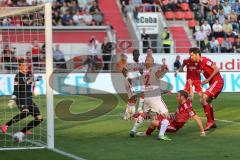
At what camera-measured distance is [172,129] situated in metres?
17.8

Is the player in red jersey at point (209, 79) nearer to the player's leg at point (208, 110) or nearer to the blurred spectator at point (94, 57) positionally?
the player's leg at point (208, 110)

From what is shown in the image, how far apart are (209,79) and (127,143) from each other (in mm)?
3713

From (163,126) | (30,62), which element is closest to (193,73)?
(163,126)

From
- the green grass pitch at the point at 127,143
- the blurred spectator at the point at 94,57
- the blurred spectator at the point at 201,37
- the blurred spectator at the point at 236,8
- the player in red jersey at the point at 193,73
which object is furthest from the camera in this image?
the blurred spectator at the point at 236,8

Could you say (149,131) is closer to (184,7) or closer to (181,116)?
(181,116)

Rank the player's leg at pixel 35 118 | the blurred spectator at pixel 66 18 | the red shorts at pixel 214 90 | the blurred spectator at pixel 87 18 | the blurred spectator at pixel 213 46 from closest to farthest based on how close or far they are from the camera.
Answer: the player's leg at pixel 35 118, the red shorts at pixel 214 90, the blurred spectator at pixel 66 18, the blurred spectator at pixel 213 46, the blurred spectator at pixel 87 18

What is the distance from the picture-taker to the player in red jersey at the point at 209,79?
19.2 m

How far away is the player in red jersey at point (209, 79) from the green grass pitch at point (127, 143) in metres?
0.48

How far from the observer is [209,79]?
19.1m

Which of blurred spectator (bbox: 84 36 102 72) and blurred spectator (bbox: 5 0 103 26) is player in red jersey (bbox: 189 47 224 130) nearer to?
blurred spectator (bbox: 84 36 102 72)

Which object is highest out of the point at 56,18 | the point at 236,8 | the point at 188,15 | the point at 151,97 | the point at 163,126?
the point at 236,8

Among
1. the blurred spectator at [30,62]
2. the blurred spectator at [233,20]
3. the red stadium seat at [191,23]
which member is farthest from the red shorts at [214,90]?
the red stadium seat at [191,23]

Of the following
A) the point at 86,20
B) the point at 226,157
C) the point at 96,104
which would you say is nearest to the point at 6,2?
the point at 86,20

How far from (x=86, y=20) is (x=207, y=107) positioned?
75.0 feet
